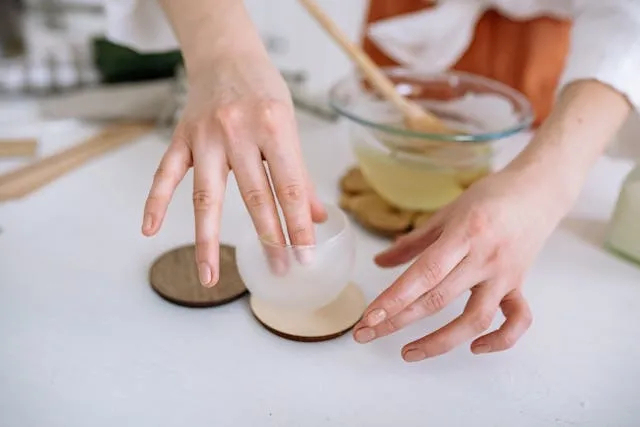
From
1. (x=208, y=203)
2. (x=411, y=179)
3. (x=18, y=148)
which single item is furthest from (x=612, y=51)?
(x=18, y=148)

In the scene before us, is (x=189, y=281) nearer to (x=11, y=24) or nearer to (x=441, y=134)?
(x=441, y=134)

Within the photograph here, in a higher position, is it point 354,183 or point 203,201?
point 203,201

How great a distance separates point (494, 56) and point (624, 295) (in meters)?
0.43

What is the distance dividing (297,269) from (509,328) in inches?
7.4

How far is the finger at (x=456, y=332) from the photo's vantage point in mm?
533

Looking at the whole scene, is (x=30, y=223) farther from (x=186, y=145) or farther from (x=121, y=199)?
(x=186, y=145)

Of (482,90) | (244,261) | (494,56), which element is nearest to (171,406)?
(244,261)

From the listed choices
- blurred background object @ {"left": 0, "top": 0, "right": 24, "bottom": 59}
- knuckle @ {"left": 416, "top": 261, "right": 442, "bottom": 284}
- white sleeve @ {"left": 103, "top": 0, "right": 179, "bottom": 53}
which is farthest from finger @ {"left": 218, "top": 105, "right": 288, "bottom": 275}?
blurred background object @ {"left": 0, "top": 0, "right": 24, "bottom": 59}

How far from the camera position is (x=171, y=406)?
0.50 m

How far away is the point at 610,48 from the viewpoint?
68 centimetres

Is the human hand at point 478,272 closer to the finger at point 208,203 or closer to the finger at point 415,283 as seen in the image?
the finger at point 415,283

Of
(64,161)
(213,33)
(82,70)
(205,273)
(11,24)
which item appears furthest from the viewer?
(11,24)

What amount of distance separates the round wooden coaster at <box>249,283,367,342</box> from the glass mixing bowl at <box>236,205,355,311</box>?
0.01 metres

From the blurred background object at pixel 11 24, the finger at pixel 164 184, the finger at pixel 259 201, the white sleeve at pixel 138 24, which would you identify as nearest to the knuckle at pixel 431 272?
the finger at pixel 259 201
